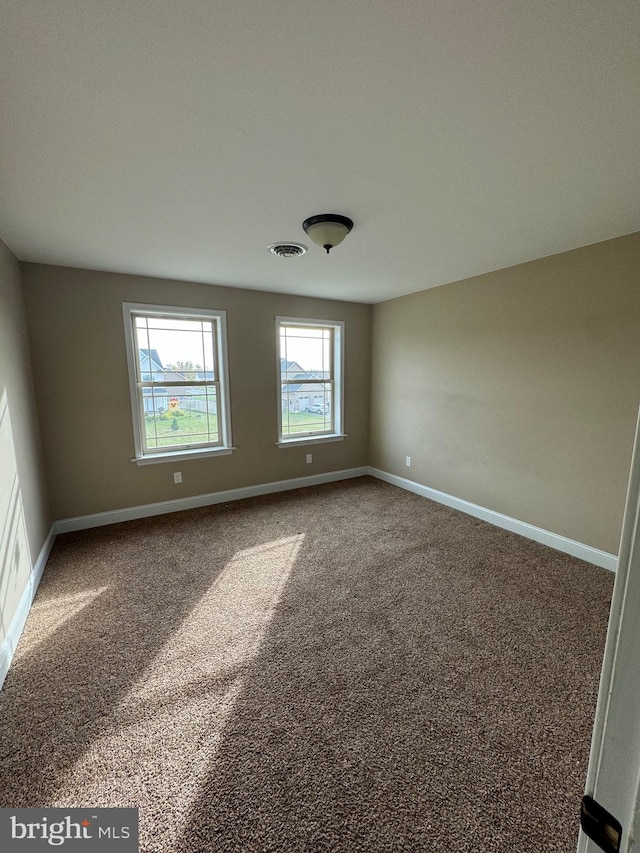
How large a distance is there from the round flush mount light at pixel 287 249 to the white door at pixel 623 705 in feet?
8.74

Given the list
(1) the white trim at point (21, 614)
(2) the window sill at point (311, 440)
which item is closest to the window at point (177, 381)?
(2) the window sill at point (311, 440)

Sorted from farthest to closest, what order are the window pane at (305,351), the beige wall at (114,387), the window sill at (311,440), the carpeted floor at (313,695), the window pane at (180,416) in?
1. the window sill at (311,440)
2. the window pane at (305,351)
3. the window pane at (180,416)
4. the beige wall at (114,387)
5. the carpeted floor at (313,695)

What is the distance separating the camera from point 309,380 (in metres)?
4.60

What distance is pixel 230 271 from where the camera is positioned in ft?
10.9

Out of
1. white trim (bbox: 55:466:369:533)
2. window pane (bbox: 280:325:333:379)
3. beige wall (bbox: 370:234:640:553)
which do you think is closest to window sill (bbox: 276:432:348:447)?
white trim (bbox: 55:466:369:533)

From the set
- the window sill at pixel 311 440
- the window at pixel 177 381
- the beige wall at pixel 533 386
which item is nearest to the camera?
the beige wall at pixel 533 386

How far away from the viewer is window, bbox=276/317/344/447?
14.4 ft

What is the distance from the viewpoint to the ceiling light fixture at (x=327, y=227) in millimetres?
2160

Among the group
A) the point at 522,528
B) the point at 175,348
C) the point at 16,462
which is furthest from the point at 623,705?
the point at 175,348

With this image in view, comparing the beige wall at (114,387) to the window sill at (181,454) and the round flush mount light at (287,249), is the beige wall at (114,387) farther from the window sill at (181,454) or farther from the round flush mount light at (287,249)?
the round flush mount light at (287,249)

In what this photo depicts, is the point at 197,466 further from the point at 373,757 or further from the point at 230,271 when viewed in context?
the point at 373,757

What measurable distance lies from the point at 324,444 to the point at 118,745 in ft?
11.9

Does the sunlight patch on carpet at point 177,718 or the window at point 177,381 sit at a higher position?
the window at point 177,381

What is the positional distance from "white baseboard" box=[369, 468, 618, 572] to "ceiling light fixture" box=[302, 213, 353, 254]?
267 centimetres
